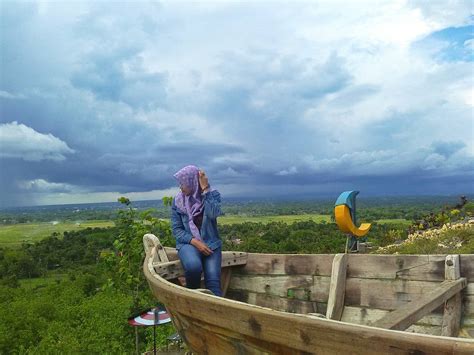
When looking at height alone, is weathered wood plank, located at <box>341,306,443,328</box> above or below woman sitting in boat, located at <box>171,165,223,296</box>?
below

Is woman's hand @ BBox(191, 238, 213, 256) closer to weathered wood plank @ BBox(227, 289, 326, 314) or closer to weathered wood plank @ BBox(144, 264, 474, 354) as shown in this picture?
weathered wood plank @ BBox(227, 289, 326, 314)

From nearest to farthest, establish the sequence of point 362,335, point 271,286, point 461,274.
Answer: point 362,335 → point 461,274 → point 271,286

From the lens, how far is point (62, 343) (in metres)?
18.2

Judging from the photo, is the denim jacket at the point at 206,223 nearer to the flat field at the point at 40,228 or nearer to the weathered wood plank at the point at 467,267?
the weathered wood plank at the point at 467,267

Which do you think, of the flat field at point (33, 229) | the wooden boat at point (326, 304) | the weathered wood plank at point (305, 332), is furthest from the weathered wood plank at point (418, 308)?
the flat field at point (33, 229)

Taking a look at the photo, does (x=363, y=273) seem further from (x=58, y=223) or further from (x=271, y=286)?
(x=58, y=223)

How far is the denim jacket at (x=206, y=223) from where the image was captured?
4383 millimetres

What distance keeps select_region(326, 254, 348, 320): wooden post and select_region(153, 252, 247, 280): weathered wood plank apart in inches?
44.6

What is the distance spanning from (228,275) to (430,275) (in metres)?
2.13

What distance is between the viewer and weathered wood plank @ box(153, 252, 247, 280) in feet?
14.8

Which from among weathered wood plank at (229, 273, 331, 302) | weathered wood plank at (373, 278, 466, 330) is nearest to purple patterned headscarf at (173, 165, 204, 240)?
weathered wood plank at (229, 273, 331, 302)

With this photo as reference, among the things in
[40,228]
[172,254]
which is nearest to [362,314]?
[172,254]

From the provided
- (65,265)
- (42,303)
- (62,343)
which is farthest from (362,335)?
(65,265)

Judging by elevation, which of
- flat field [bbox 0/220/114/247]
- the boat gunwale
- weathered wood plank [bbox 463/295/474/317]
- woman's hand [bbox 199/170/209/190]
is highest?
woman's hand [bbox 199/170/209/190]
